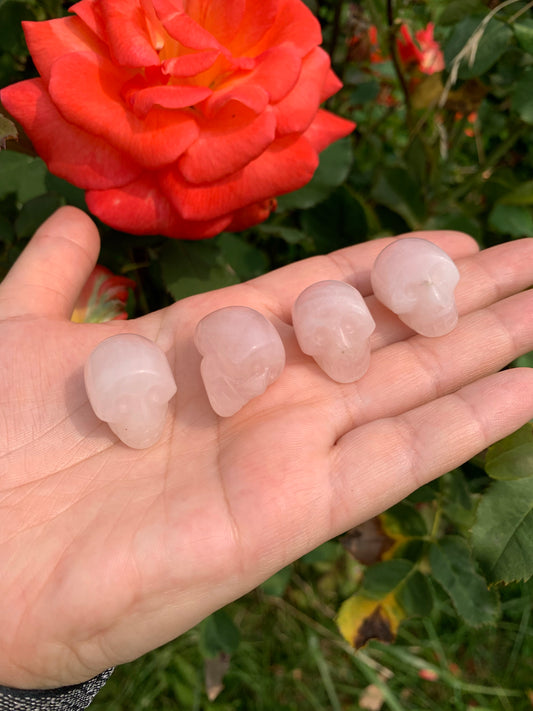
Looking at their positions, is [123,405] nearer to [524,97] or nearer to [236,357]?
[236,357]

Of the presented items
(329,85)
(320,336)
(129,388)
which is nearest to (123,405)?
(129,388)

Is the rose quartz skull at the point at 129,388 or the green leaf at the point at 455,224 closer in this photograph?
the rose quartz skull at the point at 129,388

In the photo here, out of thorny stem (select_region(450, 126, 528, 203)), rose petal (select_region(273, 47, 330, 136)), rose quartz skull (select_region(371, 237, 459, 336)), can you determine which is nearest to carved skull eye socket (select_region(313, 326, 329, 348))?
rose quartz skull (select_region(371, 237, 459, 336))

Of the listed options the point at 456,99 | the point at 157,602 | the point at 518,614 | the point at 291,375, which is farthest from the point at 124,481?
the point at 518,614

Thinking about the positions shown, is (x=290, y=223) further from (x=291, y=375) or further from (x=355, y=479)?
(x=355, y=479)

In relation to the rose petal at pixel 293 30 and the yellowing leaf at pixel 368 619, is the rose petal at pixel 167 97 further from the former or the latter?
the yellowing leaf at pixel 368 619

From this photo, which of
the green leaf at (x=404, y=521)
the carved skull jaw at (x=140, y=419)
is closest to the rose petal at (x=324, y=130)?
the carved skull jaw at (x=140, y=419)
